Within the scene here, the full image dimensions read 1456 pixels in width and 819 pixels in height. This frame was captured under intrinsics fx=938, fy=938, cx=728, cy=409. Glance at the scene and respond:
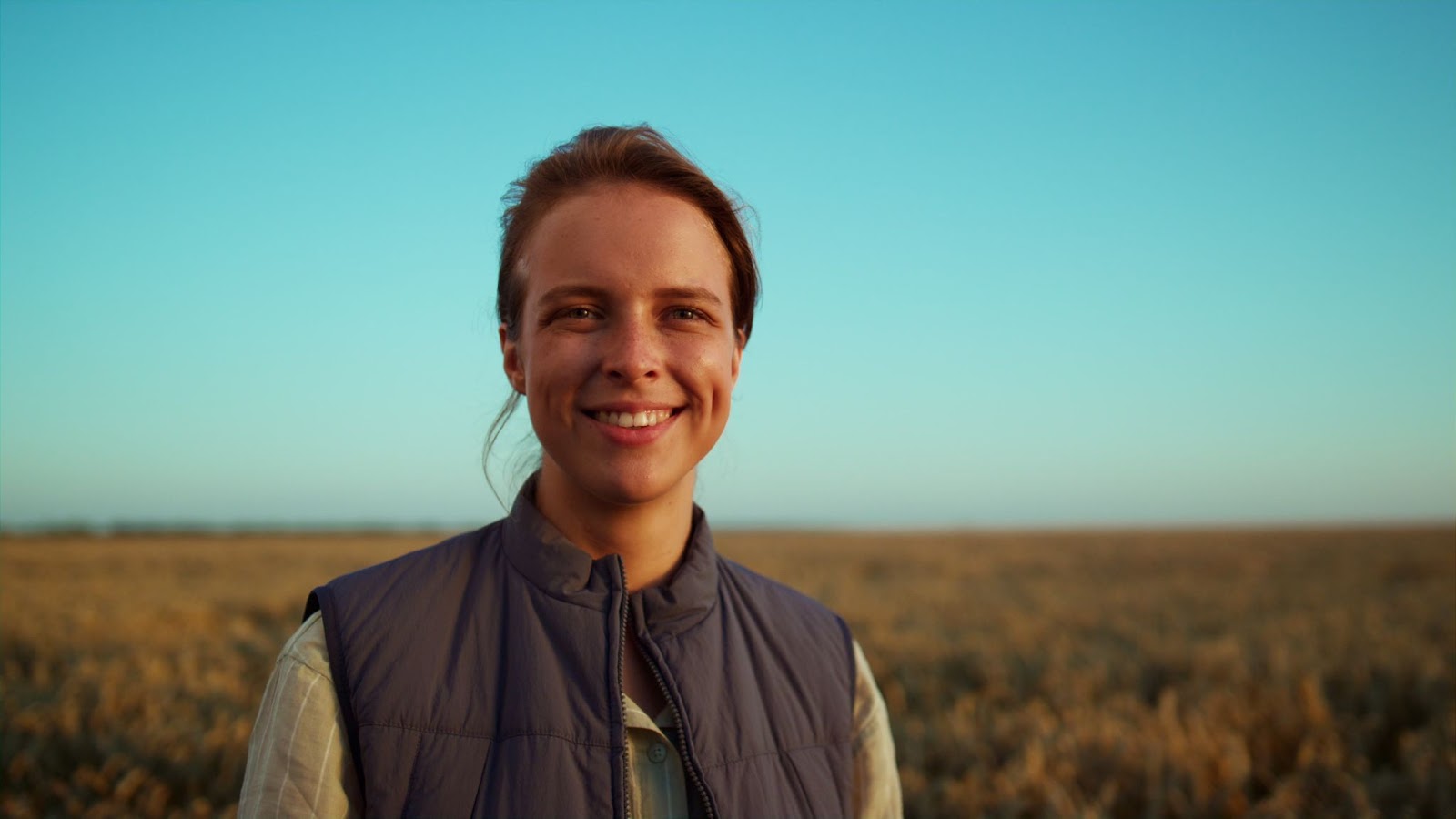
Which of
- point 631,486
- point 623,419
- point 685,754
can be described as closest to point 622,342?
point 623,419

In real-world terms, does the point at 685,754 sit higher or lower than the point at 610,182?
lower

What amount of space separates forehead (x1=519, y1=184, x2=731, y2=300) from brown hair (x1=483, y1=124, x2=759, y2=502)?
0.12ft

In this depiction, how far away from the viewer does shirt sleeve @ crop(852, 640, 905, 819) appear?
6.93ft

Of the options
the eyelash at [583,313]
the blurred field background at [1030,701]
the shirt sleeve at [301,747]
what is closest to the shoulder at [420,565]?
the shirt sleeve at [301,747]

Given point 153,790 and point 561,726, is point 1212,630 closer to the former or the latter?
point 153,790

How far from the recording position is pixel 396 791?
166cm

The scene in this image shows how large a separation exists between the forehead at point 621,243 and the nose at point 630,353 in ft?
0.28

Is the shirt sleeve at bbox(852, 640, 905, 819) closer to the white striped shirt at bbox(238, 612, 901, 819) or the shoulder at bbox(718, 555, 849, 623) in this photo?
the shoulder at bbox(718, 555, 849, 623)

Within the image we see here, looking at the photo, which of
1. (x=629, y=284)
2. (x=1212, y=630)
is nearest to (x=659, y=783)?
(x=629, y=284)

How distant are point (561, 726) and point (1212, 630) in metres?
14.7

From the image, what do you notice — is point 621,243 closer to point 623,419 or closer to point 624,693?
point 623,419

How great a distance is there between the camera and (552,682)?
5.84 ft

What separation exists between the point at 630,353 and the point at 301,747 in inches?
36.0

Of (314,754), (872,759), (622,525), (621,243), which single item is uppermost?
(621,243)
